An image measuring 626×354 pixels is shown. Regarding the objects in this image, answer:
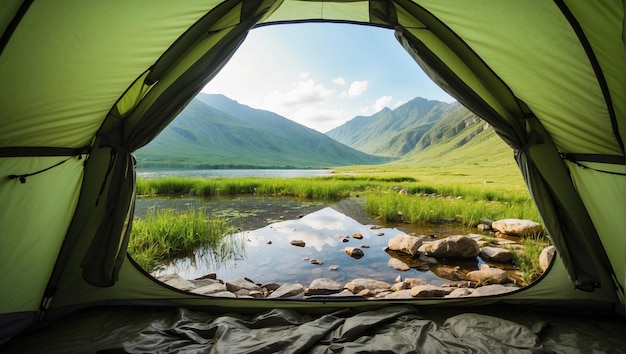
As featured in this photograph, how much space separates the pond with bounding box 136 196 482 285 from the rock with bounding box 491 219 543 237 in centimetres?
88

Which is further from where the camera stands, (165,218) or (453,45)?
(165,218)

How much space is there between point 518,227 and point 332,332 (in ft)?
21.4

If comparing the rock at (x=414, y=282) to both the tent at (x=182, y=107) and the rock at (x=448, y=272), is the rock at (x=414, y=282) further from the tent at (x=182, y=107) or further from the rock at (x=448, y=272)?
the tent at (x=182, y=107)

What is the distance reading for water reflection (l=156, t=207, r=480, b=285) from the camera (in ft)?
14.4

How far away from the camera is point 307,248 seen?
5.95 metres

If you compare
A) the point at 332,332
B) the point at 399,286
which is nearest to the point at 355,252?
the point at 399,286

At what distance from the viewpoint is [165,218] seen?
5.59 m

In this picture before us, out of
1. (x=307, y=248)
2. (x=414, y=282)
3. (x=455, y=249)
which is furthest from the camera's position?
(x=307, y=248)

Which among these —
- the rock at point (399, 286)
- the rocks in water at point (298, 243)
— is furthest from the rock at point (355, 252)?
the rock at point (399, 286)

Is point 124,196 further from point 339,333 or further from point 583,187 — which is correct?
point 583,187

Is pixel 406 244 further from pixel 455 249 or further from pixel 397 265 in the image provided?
pixel 455 249

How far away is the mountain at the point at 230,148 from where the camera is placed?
3046 inches

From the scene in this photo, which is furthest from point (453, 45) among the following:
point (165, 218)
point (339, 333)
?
point (165, 218)

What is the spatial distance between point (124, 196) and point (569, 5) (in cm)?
335
